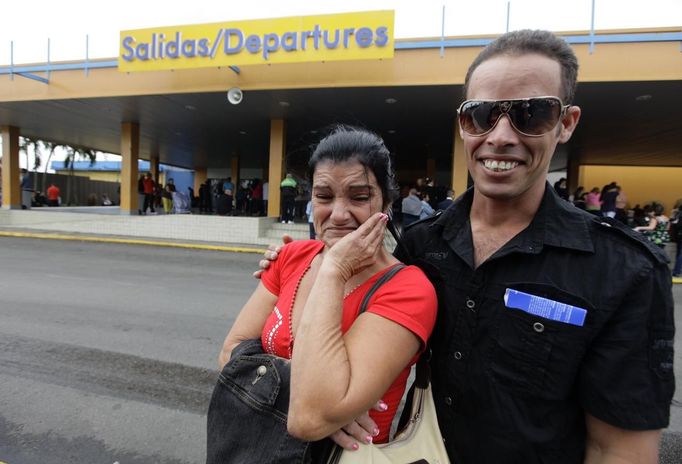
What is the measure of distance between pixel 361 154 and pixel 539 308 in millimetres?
754

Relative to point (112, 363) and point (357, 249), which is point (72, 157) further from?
point (357, 249)

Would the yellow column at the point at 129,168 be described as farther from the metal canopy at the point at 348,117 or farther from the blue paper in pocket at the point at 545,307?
the blue paper in pocket at the point at 545,307

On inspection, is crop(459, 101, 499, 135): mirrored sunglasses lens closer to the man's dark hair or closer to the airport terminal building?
the man's dark hair

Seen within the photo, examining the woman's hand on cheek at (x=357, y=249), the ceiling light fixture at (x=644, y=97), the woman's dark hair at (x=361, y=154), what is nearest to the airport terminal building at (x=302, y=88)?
the ceiling light fixture at (x=644, y=97)

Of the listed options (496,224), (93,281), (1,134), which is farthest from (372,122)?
(1,134)

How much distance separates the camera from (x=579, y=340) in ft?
3.45

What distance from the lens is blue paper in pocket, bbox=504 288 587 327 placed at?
1.06 metres

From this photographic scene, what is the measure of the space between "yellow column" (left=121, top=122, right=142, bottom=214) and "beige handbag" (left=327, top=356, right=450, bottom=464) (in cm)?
1647

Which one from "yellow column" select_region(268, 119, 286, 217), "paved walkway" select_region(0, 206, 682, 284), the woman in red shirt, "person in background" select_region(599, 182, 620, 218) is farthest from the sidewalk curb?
"person in background" select_region(599, 182, 620, 218)

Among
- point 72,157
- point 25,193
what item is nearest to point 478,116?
point 25,193

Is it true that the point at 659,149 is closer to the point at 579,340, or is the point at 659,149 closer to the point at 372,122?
the point at 372,122

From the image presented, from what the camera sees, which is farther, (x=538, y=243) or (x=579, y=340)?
(x=538, y=243)

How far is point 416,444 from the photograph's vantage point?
1144 mm

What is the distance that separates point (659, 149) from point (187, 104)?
19487 millimetres
